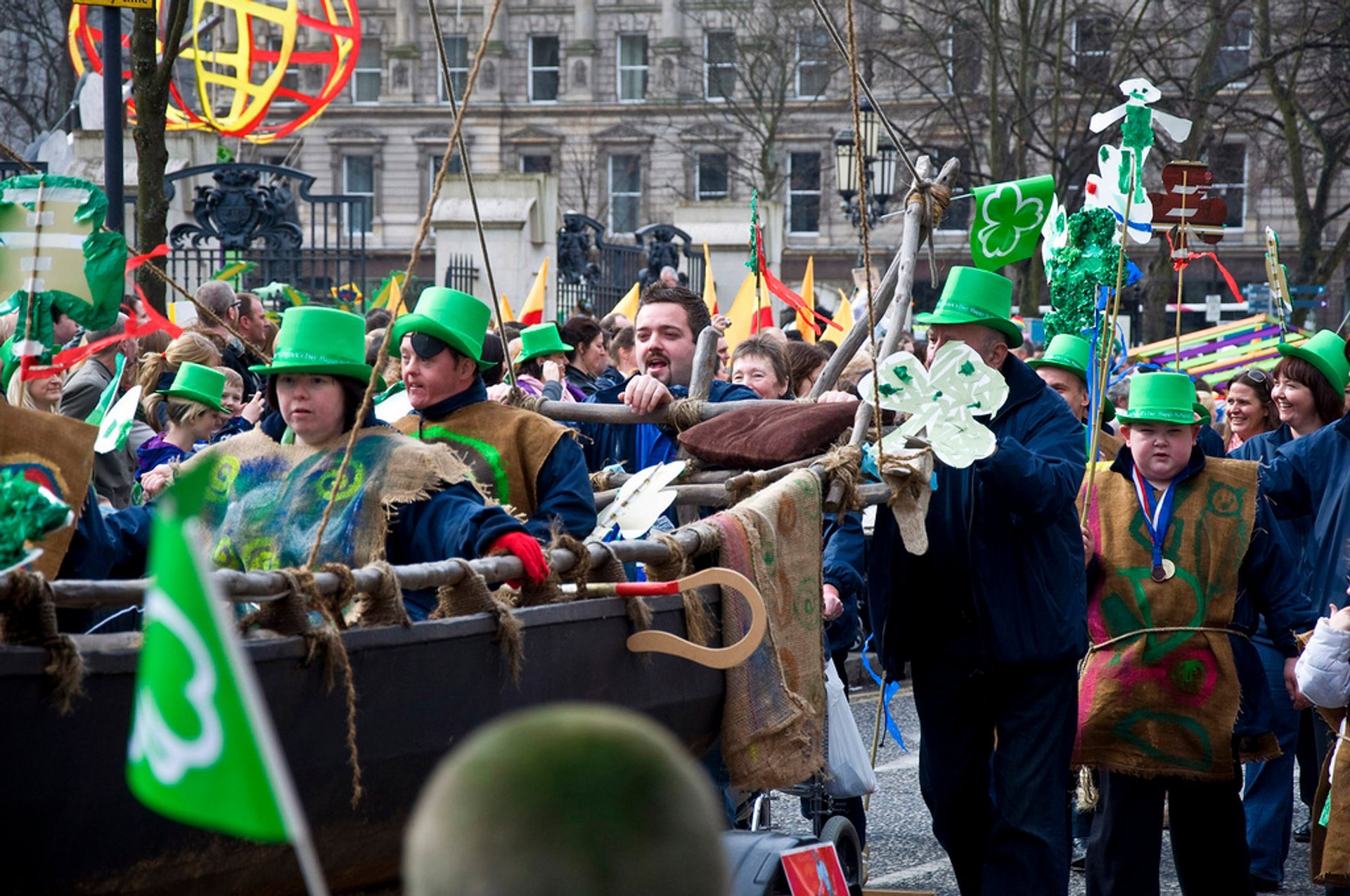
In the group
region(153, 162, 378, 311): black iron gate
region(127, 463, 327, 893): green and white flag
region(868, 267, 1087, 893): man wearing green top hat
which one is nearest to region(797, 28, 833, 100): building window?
region(153, 162, 378, 311): black iron gate

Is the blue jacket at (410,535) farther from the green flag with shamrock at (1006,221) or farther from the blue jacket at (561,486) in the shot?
the green flag with shamrock at (1006,221)

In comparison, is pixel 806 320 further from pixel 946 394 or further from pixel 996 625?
pixel 946 394

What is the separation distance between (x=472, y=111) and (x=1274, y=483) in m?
43.7

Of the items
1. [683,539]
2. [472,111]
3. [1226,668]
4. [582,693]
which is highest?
[472,111]

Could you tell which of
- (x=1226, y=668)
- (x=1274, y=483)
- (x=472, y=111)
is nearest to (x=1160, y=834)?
(x=1226, y=668)

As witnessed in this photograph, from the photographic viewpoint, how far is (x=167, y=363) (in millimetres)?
7285

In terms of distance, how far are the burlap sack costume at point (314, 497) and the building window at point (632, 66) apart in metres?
45.9

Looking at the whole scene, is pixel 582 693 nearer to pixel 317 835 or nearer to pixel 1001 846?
pixel 317 835

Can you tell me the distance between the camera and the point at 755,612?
3.92 metres

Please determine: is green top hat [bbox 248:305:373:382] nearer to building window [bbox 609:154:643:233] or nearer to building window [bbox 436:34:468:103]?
building window [bbox 436:34:468:103]

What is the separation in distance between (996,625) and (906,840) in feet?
7.80

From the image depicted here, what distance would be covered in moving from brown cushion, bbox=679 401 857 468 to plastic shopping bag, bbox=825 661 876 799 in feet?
2.72

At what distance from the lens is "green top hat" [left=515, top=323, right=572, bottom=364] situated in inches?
362

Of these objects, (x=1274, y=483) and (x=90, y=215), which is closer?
(x=90, y=215)
